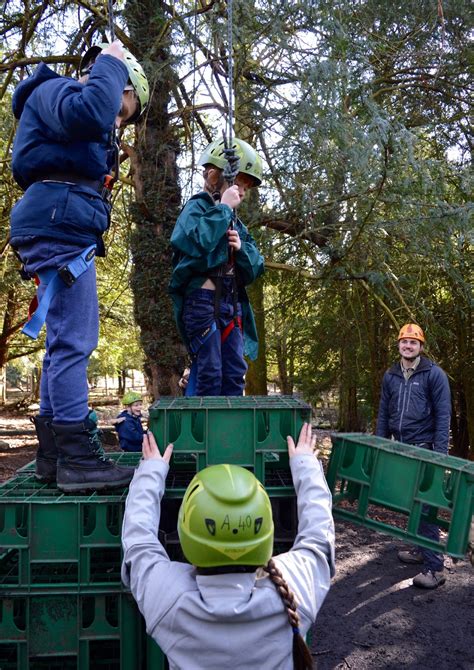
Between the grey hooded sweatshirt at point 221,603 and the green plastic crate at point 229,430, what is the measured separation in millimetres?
463

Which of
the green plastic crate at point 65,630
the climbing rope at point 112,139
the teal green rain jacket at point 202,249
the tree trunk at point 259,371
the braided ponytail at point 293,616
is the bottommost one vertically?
the green plastic crate at point 65,630

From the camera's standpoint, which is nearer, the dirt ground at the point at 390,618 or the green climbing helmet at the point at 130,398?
the dirt ground at the point at 390,618

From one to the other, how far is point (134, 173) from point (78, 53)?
128cm

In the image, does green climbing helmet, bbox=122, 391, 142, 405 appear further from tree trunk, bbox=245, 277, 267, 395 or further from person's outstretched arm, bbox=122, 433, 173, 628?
person's outstretched arm, bbox=122, 433, 173, 628

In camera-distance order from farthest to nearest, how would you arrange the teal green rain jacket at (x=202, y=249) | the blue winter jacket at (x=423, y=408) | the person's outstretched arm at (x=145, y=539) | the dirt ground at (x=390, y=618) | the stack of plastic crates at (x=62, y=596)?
the blue winter jacket at (x=423, y=408) → the dirt ground at (x=390, y=618) → the teal green rain jacket at (x=202, y=249) → the stack of plastic crates at (x=62, y=596) → the person's outstretched arm at (x=145, y=539)

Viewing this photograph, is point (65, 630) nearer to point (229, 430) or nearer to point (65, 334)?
point (229, 430)

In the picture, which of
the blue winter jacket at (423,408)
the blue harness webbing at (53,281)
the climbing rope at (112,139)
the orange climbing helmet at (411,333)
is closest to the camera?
the blue harness webbing at (53,281)

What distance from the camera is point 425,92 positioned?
25.0ft

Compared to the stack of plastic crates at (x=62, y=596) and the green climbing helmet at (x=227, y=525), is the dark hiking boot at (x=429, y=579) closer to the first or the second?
the stack of plastic crates at (x=62, y=596)

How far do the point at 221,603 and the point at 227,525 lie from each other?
9.5 inches

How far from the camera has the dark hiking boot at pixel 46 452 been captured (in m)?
3.03

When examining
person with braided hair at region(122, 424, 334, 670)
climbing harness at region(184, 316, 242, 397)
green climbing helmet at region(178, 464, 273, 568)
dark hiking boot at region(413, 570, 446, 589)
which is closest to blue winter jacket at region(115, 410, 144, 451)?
climbing harness at region(184, 316, 242, 397)

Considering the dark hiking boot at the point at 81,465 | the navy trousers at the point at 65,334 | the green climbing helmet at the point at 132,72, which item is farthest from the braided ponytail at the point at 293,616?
the green climbing helmet at the point at 132,72

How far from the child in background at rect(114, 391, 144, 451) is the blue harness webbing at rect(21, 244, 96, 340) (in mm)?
3547
